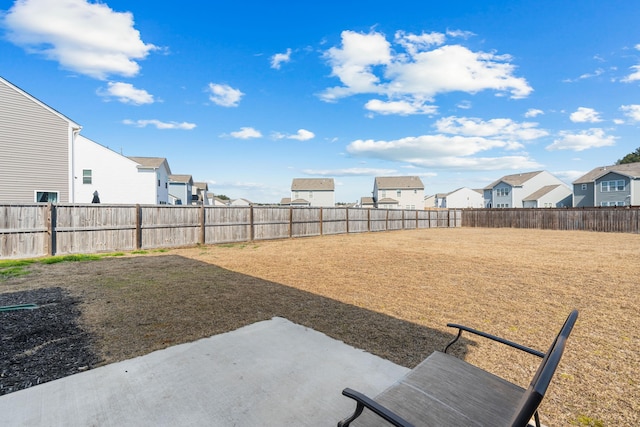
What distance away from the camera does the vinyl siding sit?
15438 mm

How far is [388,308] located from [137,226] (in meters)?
10.9

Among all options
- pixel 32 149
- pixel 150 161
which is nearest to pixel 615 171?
pixel 150 161

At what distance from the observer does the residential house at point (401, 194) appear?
57.4 metres

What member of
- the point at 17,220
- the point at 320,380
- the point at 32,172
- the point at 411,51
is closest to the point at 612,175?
the point at 411,51

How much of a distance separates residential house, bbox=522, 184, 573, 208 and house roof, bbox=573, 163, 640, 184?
3726 mm

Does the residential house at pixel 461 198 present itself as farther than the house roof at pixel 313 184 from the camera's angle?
Yes

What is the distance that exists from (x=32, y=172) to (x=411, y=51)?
21.5 m

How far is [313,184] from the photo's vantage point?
57594 mm

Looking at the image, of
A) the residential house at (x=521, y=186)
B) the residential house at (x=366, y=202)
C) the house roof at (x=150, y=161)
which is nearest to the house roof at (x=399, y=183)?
the residential house at (x=366, y=202)

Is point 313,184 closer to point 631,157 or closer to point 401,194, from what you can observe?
point 401,194

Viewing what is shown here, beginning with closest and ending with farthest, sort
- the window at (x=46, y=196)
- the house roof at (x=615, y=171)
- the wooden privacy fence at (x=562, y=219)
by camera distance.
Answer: the window at (x=46, y=196), the wooden privacy fence at (x=562, y=219), the house roof at (x=615, y=171)

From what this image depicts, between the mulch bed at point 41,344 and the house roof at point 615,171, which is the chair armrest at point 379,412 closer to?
the mulch bed at point 41,344

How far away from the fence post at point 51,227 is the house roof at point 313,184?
47370mm

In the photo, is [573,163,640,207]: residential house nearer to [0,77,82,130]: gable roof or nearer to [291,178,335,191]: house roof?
[291,178,335,191]: house roof
